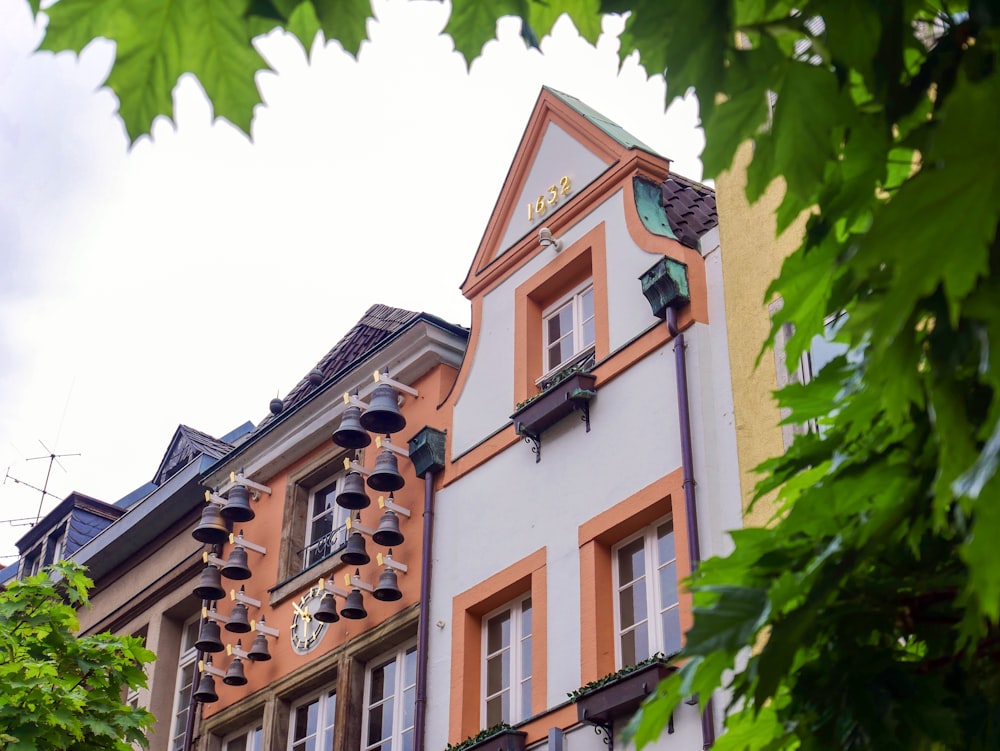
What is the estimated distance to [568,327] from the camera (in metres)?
16.5

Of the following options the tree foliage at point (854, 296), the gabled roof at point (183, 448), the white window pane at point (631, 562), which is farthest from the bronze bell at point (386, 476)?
the tree foliage at point (854, 296)

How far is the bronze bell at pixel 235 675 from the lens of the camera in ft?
62.8

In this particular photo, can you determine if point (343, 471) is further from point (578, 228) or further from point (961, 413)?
point (961, 413)

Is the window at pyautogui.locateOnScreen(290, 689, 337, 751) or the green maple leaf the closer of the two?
the green maple leaf

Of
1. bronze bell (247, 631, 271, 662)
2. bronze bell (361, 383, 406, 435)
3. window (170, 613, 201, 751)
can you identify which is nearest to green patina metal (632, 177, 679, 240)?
bronze bell (361, 383, 406, 435)

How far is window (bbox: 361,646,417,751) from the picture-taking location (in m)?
16.3

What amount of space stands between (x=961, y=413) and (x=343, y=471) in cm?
1669

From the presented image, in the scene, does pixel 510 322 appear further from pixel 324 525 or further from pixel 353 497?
pixel 324 525

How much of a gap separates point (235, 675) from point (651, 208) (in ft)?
26.4

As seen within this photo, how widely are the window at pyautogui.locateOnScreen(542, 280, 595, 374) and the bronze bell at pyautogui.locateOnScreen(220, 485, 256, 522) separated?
5521mm

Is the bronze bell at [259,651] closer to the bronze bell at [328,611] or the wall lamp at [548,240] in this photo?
the bronze bell at [328,611]

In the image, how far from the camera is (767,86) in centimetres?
335

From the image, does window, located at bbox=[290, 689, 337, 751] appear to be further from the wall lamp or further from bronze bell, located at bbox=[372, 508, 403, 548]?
the wall lamp

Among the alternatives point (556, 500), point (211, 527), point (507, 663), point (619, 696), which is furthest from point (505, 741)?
point (211, 527)
